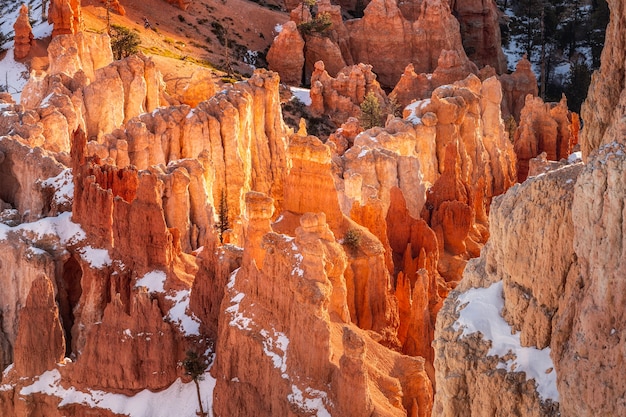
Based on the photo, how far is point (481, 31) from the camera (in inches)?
3290

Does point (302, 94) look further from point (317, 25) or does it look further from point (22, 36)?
point (22, 36)

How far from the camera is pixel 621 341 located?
406 inches

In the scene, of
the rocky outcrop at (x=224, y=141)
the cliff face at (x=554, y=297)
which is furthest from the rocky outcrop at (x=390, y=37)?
the cliff face at (x=554, y=297)

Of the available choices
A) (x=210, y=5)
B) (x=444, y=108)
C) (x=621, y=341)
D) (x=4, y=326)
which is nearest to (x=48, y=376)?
(x=4, y=326)

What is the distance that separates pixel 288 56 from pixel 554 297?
62482mm

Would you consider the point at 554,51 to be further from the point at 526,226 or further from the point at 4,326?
the point at 526,226

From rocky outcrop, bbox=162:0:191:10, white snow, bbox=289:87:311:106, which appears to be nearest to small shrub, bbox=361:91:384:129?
white snow, bbox=289:87:311:106

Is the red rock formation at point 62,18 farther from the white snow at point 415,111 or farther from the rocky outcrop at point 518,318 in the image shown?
the rocky outcrop at point 518,318

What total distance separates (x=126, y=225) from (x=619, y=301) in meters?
20.0

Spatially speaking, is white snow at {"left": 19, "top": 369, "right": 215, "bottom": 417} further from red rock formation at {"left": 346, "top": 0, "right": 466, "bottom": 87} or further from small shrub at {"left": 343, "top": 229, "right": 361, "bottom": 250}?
red rock formation at {"left": 346, "top": 0, "right": 466, "bottom": 87}

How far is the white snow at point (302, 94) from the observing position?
65.9 metres

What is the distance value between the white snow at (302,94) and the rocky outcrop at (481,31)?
19.3 meters

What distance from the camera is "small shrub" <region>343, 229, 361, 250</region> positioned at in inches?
1027

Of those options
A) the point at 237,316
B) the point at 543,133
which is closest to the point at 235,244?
the point at 237,316
